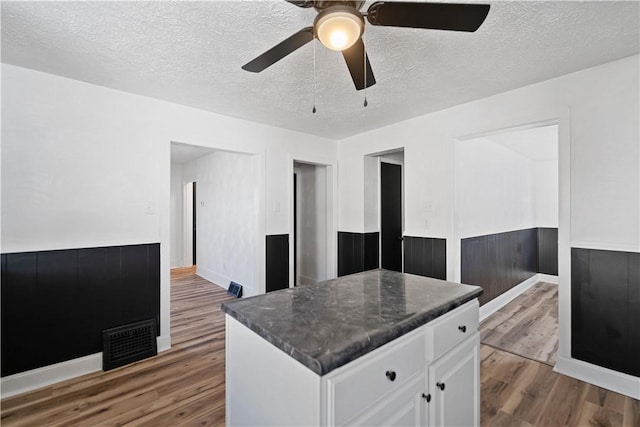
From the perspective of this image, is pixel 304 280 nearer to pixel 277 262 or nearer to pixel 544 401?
pixel 277 262

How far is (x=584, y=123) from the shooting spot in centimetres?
222

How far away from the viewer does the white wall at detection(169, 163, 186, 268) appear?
21.6 ft

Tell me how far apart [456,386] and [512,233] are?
12.0 ft

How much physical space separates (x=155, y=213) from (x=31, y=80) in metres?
1.31

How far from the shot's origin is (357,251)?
160 inches

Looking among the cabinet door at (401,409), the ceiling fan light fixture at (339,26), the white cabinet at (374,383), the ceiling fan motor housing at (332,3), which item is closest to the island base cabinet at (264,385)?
the white cabinet at (374,383)

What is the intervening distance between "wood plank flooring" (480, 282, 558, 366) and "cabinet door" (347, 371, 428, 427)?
203 centimetres

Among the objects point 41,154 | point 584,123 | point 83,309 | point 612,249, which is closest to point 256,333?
point 83,309

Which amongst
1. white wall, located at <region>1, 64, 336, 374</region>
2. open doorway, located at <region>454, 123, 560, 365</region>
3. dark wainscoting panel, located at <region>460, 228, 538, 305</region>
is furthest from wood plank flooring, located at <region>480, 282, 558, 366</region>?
white wall, located at <region>1, 64, 336, 374</region>

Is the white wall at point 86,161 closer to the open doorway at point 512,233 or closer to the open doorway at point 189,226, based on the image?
the open doorway at point 512,233

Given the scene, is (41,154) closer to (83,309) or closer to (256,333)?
(83,309)

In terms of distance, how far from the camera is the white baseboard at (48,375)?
6.72ft

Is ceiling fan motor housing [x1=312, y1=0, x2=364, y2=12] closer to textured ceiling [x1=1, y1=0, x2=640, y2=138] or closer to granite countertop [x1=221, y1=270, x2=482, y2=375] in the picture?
textured ceiling [x1=1, y1=0, x2=640, y2=138]

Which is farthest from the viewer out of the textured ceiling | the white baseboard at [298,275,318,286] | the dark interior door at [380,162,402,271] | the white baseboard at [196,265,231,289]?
the white baseboard at [298,275,318,286]
